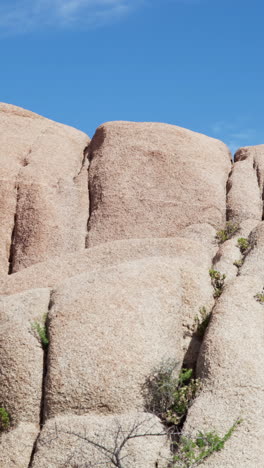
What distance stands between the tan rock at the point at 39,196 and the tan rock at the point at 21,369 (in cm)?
751

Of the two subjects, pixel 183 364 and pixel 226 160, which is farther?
pixel 226 160

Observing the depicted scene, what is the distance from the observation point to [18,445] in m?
17.2

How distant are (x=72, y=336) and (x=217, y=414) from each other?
389cm

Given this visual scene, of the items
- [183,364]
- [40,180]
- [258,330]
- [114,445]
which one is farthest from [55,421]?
[40,180]

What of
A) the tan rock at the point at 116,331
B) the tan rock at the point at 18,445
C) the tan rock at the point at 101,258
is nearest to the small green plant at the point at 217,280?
the tan rock at the point at 116,331

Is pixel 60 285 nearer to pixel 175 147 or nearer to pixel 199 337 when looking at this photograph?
pixel 199 337

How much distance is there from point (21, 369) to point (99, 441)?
284cm

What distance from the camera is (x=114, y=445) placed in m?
16.0

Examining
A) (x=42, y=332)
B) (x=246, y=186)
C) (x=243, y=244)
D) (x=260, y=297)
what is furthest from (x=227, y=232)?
(x=42, y=332)

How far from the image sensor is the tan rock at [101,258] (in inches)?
877

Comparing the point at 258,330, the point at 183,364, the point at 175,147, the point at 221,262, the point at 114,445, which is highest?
the point at 175,147

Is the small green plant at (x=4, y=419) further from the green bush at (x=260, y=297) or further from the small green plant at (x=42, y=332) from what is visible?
the green bush at (x=260, y=297)

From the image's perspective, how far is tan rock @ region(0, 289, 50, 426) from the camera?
58.0 feet

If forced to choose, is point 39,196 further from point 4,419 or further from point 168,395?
point 168,395
